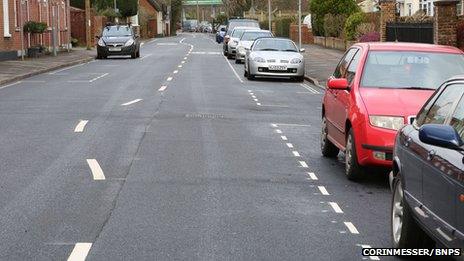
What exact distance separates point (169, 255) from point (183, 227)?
38.9 inches


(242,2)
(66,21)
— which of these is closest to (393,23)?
(66,21)

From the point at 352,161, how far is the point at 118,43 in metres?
35.3

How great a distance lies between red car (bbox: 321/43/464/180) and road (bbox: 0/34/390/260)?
0.44 m

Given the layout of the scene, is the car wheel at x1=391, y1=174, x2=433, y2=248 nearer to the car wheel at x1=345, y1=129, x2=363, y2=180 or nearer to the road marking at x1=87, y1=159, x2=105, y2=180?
the car wheel at x1=345, y1=129, x2=363, y2=180

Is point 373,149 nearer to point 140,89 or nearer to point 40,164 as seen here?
point 40,164

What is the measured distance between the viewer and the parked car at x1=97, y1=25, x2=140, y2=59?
44062mm

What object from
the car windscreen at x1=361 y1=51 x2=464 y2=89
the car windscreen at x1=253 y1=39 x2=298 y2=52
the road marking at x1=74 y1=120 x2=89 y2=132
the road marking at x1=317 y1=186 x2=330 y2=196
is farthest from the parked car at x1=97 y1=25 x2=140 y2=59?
the road marking at x1=317 y1=186 x2=330 y2=196

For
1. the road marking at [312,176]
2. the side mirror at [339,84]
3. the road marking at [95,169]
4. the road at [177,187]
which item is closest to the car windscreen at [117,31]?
the road at [177,187]

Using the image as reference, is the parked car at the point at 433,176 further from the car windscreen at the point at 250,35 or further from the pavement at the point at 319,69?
Result: the car windscreen at the point at 250,35

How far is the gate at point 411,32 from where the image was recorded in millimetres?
28547

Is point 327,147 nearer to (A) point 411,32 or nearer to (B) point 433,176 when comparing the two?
(B) point 433,176

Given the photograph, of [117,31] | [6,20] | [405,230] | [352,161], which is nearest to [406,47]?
[352,161]

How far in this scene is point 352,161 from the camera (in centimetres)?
986

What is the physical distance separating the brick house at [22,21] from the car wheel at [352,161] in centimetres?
2926
